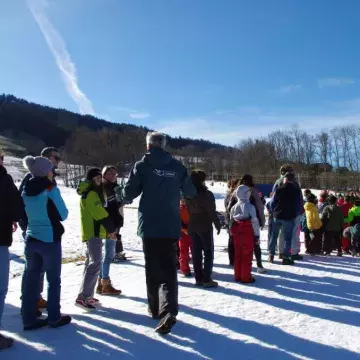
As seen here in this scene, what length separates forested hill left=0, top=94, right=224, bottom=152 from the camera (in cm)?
14600

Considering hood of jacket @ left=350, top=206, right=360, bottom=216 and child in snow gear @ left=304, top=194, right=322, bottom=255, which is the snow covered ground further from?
hood of jacket @ left=350, top=206, right=360, bottom=216

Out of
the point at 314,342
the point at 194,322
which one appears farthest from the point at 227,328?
the point at 314,342

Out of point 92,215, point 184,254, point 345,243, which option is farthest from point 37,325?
point 345,243

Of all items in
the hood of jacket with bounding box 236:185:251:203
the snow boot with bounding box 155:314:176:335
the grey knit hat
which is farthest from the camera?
the hood of jacket with bounding box 236:185:251:203

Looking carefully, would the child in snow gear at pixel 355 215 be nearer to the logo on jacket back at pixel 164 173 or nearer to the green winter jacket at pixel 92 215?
the logo on jacket back at pixel 164 173

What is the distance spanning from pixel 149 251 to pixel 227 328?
1.22m

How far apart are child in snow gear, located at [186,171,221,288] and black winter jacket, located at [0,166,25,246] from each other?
272cm

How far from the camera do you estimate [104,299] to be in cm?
512

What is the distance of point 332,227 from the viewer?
8.88 metres

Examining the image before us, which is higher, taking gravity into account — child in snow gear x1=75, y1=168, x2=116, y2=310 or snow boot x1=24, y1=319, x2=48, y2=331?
child in snow gear x1=75, y1=168, x2=116, y2=310

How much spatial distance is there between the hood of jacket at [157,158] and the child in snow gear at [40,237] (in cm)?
107

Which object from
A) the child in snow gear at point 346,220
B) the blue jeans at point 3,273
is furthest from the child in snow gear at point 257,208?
the blue jeans at point 3,273

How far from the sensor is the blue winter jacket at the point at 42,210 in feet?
12.7

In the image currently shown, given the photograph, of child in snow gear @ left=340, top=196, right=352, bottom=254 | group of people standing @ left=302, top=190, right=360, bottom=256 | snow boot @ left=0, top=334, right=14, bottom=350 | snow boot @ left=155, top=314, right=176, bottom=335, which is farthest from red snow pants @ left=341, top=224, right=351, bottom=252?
snow boot @ left=0, top=334, right=14, bottom=350
